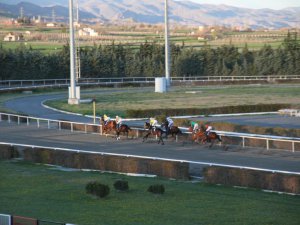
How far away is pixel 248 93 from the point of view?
51.8 m

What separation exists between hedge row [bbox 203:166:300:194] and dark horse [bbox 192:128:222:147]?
707 cm

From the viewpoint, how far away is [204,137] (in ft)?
87.8

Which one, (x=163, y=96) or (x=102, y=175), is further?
(x=163, y=96)

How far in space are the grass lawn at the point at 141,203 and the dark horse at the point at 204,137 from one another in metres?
6.81

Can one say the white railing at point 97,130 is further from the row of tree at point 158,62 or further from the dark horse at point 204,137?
the row of tree at point 158,62

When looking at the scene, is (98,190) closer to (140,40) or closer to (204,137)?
(204,137)

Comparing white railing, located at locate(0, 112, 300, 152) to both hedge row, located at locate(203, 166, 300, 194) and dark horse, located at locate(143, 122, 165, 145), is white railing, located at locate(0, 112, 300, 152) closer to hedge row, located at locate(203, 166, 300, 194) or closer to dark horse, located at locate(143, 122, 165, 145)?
dark horse, located at locate(143, 122, 165, 145)

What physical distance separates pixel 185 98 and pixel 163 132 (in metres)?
20.3

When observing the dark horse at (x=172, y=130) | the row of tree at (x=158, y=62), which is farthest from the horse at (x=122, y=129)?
the row of tree at (x=158, y=62)

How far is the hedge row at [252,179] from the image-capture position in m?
17.8

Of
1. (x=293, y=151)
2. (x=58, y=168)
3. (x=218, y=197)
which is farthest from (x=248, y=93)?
(x=218, y=197)

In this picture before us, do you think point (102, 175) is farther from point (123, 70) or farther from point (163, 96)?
point (123, 70)

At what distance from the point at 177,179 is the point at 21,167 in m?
5.14

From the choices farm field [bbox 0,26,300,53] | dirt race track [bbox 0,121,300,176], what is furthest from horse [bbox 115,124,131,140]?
farm field [bbox 0,26,300,53]
